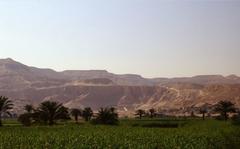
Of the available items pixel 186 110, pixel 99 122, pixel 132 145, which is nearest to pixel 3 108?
pixel 99 122

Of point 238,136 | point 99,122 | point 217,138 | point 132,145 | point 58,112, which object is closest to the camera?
point 132,145

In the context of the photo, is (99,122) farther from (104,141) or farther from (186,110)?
(186,110)

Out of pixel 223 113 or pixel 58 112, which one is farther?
pixel 223 113

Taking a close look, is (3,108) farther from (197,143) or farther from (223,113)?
(223,113)

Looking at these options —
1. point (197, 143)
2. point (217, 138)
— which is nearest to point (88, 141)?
point (197, 143)

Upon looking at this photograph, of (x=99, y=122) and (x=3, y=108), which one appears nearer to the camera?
(x=3, y=108)

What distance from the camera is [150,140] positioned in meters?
43.9

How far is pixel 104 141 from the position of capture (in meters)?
42.0

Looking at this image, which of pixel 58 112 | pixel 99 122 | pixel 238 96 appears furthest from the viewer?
pixel 238 96

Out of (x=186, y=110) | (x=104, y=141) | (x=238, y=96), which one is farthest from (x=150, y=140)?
(x=238, y=96)

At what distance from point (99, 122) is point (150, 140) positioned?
44.4m

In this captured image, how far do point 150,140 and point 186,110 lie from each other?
13640 centimetres

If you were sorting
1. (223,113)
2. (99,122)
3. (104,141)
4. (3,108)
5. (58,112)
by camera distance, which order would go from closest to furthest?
1. (104,141)
2. (3,108)
3. (58,112)
4. (99,122)
5. (223,113)

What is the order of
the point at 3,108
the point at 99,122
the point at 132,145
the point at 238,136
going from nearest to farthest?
1. the point at 132,145
2. the point at 238,136
3. the point at 3,108
4. the point at 99,122
